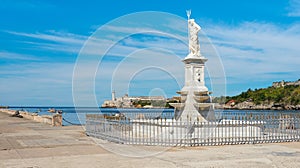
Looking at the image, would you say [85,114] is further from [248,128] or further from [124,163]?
[124,163]

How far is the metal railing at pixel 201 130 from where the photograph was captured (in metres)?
15.8

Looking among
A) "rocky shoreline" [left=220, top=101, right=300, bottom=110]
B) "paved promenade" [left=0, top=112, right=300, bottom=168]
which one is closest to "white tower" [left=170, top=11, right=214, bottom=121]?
"paved promenade" [left=0, top=112, right=300, bottom=168]

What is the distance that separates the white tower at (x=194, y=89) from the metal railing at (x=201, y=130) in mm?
801

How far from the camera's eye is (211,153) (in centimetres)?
1338

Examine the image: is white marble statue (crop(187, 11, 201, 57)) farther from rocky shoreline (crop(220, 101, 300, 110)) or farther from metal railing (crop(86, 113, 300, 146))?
rocky shoreline (crop(220, 101, 300, 110))

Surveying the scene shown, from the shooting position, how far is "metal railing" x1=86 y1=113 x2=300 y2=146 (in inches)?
623

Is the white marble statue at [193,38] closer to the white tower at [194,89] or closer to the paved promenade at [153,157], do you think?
the white tower at [194,89]

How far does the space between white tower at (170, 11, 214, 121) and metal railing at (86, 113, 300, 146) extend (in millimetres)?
801

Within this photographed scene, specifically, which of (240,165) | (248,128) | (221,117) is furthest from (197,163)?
(221,117)

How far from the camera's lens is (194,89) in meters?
18.5

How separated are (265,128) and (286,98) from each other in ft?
428

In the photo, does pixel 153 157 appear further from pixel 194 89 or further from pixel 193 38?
pixel 193 38

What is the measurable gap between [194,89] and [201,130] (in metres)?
2.86

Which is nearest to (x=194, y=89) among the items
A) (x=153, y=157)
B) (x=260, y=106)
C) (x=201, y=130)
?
(x=201, y=130)
